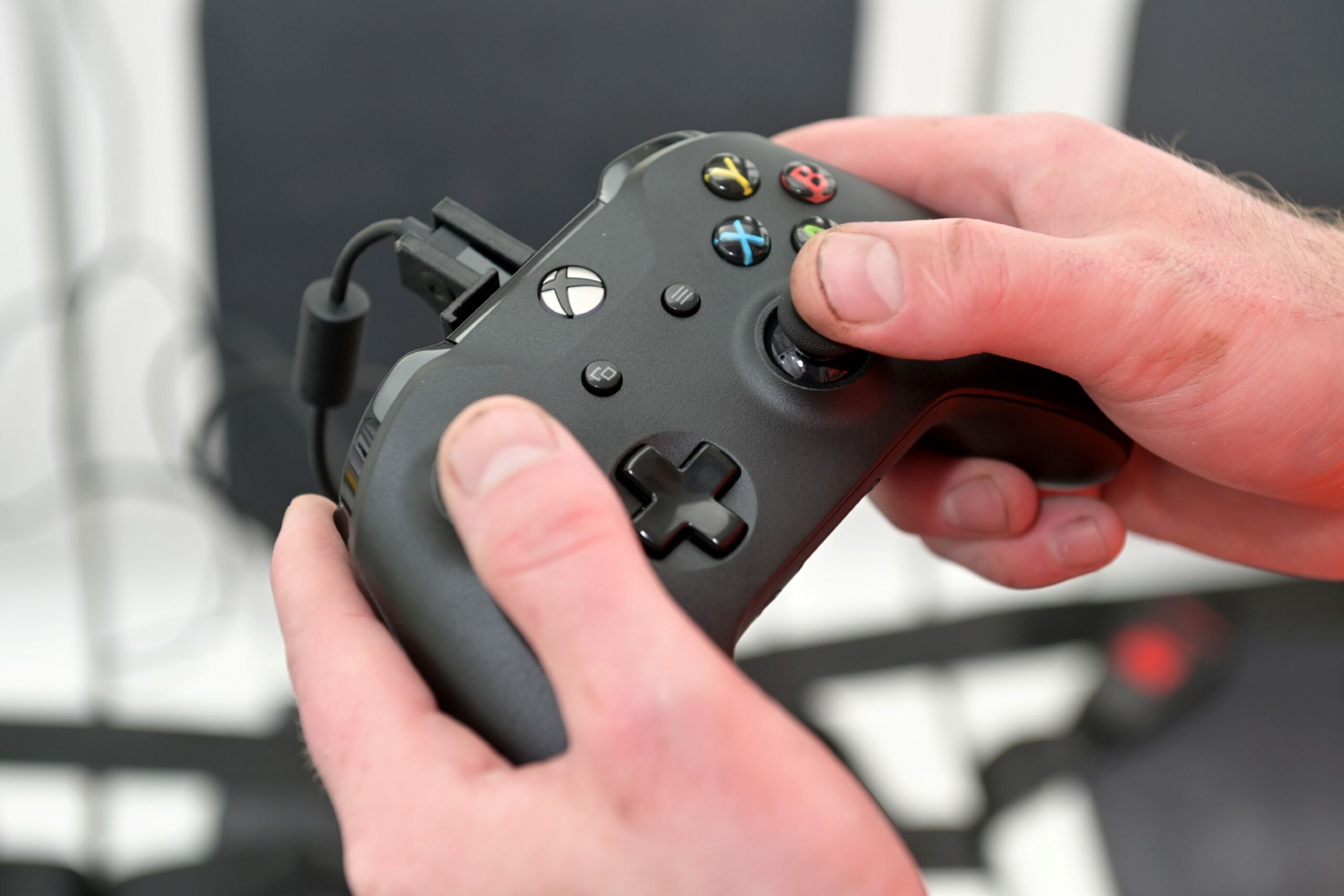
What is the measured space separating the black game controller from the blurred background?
417mm

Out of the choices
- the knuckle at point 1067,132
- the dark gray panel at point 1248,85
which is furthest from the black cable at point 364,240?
the dark gray panel at point 1248,85

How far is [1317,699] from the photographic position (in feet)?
3.31

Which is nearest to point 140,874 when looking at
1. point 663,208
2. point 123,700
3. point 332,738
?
point 123,700

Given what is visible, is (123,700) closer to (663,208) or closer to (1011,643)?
(663,208)

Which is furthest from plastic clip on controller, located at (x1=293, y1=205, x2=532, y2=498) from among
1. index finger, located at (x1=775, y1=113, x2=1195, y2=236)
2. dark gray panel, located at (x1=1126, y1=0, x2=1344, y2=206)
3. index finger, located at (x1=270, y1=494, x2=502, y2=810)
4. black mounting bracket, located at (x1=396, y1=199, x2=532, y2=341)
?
dark gray panel, located at (x1=1126, y1=0, x2=1344, y2=206)

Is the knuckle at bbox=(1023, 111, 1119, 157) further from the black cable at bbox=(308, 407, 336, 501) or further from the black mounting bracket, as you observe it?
the black cable at bbox=(308, 407, 336, 501)

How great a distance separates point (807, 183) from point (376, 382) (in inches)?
22.0

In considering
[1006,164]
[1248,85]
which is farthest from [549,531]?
[1248,85]

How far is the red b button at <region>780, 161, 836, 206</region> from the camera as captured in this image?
481 millimetres

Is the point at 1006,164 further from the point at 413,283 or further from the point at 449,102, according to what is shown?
the point at 449,102

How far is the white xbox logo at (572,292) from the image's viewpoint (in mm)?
427

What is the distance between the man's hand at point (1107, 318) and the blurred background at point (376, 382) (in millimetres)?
289

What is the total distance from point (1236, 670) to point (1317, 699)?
9 cm

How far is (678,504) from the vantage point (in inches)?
15.4
